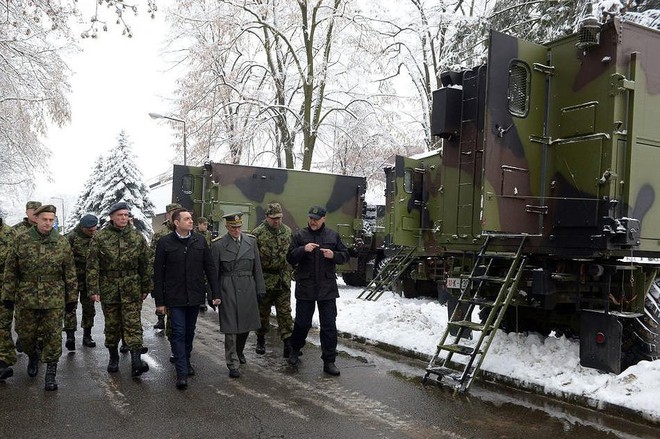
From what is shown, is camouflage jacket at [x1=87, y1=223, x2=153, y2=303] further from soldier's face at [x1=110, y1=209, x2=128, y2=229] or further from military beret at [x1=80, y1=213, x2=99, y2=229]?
military beret at [x1=80, y1=213, x2=99, y2=229]

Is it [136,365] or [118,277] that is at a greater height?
[118,277]

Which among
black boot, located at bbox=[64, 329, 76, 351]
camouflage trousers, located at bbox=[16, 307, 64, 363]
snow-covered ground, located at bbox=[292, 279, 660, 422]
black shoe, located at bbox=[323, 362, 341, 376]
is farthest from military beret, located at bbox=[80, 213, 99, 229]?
snow-covered ground, located at bbox=[292, 279, 660, 422]

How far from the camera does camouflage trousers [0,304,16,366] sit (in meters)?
6.75

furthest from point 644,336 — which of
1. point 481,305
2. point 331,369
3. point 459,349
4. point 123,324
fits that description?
point 123,324

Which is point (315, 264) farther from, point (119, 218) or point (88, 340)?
point (88, 340)

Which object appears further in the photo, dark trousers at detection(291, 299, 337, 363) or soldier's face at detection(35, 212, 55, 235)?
dark trousers at detection(291, 299, 337, 363)

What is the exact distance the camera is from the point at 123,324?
7059 millimetres

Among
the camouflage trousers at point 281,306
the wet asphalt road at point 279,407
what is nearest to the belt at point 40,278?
the wet asphalt road at point 279,407

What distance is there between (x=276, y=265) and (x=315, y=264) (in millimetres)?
863

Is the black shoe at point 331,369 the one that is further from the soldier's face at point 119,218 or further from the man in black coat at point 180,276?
the soldier's face at point 119,218

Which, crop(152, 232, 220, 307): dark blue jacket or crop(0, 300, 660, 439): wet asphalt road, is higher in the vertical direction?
crop(152, 232, 220, 307): dark blue jacket

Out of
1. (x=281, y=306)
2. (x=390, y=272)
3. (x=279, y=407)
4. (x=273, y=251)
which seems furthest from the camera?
(x=390, y=272)

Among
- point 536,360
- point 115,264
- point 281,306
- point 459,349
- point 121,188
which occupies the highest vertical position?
point 121,188

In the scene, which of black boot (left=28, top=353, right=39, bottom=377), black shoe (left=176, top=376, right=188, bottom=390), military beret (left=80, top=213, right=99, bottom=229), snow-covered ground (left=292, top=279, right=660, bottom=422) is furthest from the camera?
military beret (left=80, top=213, right=99, bottom=229)
